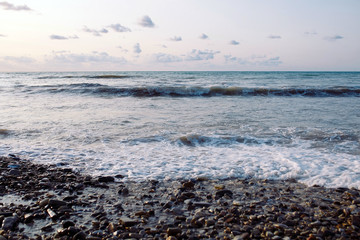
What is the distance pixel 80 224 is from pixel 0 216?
100 cm

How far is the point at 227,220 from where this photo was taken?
3277 millimetres

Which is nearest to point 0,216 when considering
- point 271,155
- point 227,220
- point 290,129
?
point 227,220

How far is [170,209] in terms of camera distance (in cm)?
362

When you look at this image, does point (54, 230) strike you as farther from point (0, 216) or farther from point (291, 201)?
point (291, 201)

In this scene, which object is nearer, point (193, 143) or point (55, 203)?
point (55, 203)

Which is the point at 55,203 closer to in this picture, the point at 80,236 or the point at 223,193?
the point at 80,236

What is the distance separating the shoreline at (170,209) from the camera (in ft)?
9.93

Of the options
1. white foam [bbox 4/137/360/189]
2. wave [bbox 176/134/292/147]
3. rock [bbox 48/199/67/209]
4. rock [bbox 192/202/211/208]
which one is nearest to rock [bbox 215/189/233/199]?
rock [bbox 192/202/211/208]

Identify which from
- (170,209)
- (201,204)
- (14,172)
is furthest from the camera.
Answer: (14,172)

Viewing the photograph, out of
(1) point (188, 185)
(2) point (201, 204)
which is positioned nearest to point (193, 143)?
(1) point (188, 185)

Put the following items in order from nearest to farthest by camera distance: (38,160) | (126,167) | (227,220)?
(227,220) → (126,167) → (38,160)

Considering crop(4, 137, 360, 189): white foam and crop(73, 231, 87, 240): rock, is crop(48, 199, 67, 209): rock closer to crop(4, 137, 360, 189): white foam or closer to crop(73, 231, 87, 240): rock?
crop(73, 231, 87, 240): rock

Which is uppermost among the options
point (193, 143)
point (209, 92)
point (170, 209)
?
point (209, 92)

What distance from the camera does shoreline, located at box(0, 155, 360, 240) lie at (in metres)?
3.03
